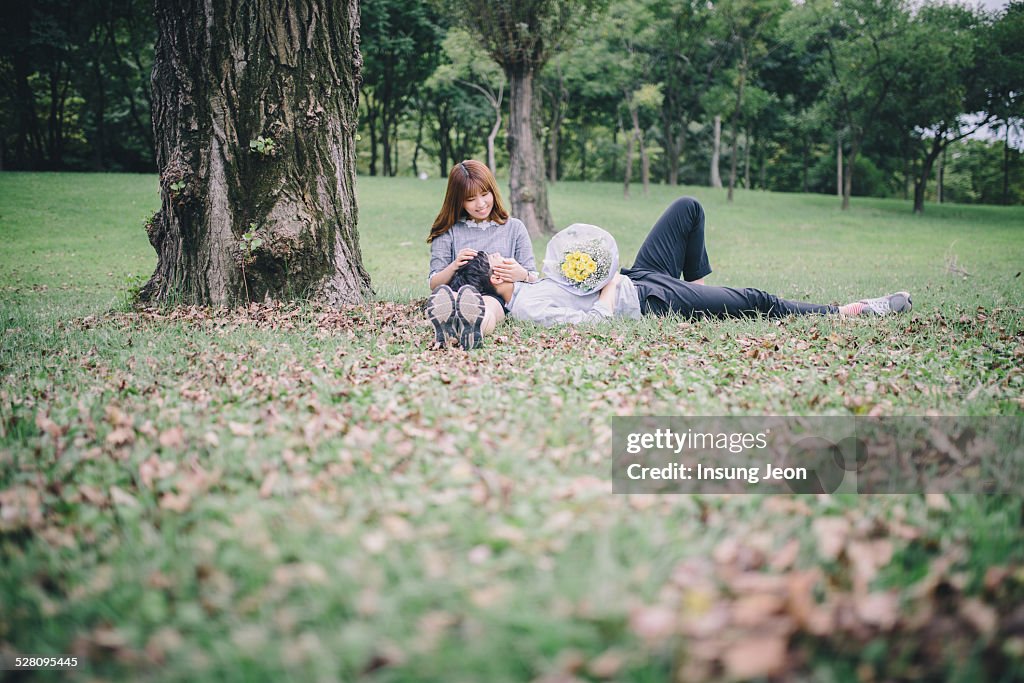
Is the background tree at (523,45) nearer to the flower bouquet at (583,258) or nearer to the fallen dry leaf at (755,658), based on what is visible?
the flower bouquet at (583,258)

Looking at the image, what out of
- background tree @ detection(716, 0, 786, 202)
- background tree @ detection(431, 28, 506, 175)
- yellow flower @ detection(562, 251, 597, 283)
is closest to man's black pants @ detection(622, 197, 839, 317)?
yellow flower @ detection(562, 251, 597, 283)

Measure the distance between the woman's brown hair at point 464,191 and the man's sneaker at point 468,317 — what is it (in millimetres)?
1250

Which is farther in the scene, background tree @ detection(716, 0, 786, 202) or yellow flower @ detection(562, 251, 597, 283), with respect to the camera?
background tree @ detection(716, 0, 786, 202)

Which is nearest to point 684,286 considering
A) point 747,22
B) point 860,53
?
point 747,22

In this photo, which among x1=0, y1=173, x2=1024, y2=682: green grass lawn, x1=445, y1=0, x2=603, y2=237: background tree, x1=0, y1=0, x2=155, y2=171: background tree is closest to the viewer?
x1=0, y1=173, x2=1024, y2=682: green grass lawn

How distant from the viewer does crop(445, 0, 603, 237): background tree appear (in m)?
12.6

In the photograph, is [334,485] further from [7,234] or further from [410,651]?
[7,234]

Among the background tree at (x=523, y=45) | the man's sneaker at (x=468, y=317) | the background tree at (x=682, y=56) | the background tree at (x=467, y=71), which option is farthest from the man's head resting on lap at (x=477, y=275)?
the background tree at (x=682, y=56)

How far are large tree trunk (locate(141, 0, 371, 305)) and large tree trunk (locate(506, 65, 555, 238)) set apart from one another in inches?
336

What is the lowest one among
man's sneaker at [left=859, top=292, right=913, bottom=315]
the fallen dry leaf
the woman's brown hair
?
the fallen dry leaf

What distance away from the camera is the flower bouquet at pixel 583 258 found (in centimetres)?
532

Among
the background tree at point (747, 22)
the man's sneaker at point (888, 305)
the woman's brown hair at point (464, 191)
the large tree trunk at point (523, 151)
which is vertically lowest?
the man's sneaker at point (888, 305)

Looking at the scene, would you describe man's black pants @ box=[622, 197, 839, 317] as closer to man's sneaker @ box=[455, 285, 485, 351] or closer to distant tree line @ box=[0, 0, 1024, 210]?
man's sneaker @ box=[455, 285, 485, 351]

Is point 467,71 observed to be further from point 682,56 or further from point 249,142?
point 249,142
